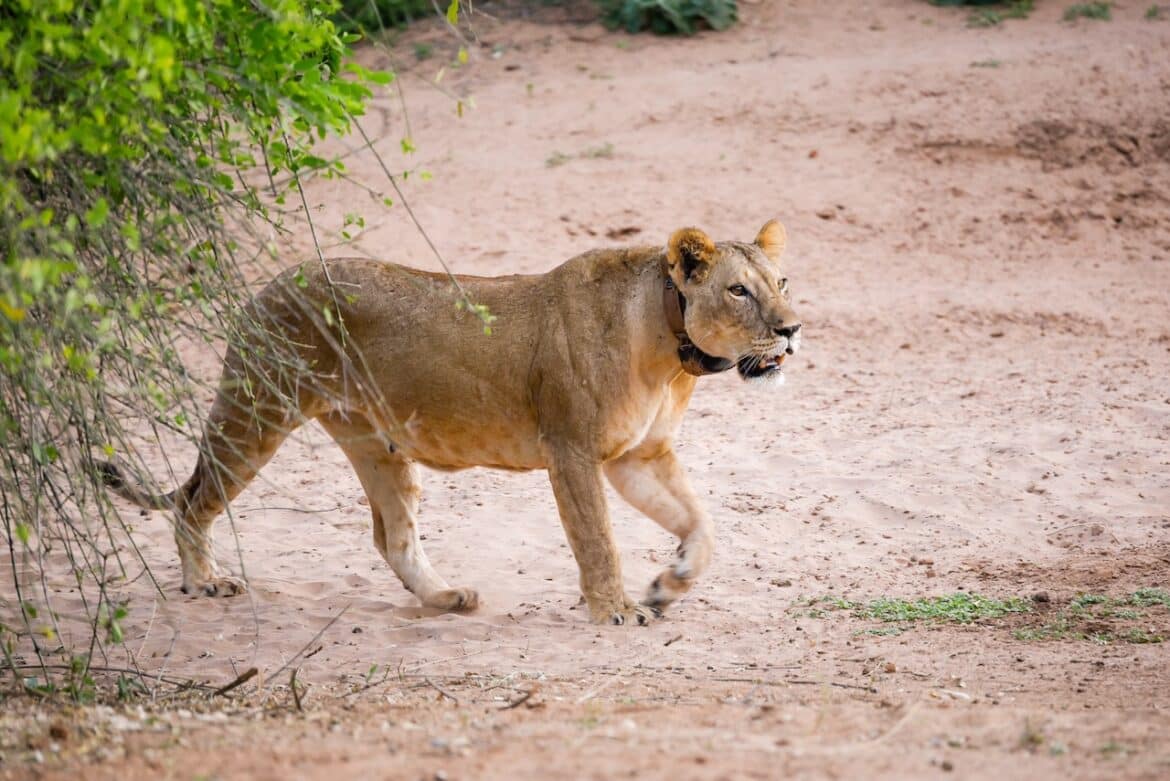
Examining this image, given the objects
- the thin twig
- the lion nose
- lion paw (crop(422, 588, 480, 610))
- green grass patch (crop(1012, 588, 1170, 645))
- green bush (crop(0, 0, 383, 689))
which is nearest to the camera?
green bush (crop(0, 0, 383, 689))

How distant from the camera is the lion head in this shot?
623 cm

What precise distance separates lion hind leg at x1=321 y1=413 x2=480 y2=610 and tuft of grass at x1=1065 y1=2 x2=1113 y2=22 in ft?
39.8

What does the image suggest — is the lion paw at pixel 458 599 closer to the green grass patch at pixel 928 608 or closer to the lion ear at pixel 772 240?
the green grass patch at pixel 928 608

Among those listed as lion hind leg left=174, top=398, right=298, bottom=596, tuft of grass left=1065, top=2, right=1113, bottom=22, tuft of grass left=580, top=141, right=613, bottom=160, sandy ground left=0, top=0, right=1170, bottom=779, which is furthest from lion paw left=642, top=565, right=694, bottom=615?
tuft of grass left=1065, top=2, right=1113, bottom=22

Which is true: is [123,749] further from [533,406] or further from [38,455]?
[533,406]

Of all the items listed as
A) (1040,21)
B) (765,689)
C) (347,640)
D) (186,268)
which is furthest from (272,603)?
(1040,21)

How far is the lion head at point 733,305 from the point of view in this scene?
6.23 m

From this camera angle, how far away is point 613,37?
17.2 meters

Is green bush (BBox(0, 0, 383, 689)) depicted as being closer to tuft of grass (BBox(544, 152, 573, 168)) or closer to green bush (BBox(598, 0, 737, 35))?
tuft of grass (BBox(544, 152, 573, 168))

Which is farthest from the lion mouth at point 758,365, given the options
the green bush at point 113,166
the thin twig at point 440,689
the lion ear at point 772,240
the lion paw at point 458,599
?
the green bush at point 113,166

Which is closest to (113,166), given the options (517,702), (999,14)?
(517,702)

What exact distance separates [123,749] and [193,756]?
0.28 metres

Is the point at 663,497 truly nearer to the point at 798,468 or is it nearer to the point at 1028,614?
the point at 1028,614

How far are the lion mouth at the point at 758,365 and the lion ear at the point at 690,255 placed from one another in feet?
1.41
